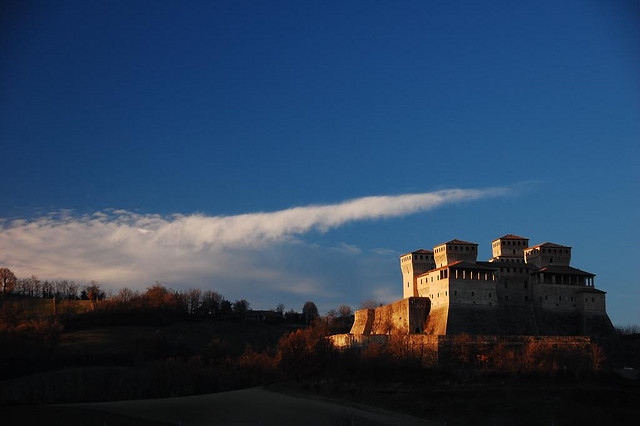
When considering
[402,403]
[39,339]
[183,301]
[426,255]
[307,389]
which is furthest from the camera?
[183,301]

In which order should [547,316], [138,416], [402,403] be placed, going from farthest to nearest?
[547,316] < [402,403] < [138,416]

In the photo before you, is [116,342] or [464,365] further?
[116,342]

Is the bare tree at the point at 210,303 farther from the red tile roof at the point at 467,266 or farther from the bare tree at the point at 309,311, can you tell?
the red tile roof at the point at 467,266

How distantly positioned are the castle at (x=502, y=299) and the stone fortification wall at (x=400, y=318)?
3.9 inches

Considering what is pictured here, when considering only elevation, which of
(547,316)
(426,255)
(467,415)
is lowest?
(467,415)

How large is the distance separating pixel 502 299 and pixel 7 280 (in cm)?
9682

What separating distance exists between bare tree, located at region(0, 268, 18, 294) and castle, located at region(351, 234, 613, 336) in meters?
82.3

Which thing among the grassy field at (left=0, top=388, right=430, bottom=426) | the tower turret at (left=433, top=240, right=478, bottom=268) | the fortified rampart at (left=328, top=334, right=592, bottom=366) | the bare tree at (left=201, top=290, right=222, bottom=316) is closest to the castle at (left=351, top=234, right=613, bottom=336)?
the tower turret at (left=433, top=240, right=478, bottom=268)

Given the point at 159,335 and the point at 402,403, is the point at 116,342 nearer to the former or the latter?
the point at 159,335

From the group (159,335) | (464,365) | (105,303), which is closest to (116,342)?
(159,335)

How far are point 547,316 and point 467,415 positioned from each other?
923 inches

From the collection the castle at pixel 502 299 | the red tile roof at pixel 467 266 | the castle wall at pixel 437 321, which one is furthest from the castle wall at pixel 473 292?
the castle wall at pixel 437 321

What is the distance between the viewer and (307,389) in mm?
63188

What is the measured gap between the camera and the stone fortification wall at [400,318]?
73.6 meters
